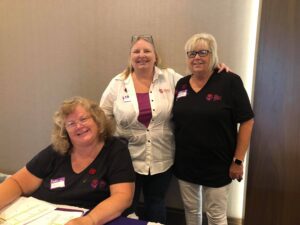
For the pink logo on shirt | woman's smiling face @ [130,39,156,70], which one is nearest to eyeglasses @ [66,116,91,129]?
woman's smiling face @ [130,39,156,70]

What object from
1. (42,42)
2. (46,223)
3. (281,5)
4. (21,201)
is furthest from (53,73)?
(281,5)

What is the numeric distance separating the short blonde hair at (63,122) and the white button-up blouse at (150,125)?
351mm

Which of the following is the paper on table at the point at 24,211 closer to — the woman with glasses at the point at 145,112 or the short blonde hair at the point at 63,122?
the short blonde hair at the point at 63,122

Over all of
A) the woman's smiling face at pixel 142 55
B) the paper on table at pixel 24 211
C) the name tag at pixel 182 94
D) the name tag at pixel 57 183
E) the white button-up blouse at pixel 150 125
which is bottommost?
the paper on table at pixel 24 211

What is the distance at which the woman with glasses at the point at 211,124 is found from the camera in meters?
1.75

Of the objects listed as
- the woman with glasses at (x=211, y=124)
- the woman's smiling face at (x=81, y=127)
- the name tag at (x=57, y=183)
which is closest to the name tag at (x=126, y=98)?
the woman with glasses at (x=211, y=124)

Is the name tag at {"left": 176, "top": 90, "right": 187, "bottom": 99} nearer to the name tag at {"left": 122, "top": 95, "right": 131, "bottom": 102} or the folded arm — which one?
the name tag at {"left": 122, "top": 95, "right": 131, "bottom": 102}

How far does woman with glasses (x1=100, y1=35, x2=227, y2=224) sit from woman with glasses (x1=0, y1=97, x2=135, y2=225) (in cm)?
35

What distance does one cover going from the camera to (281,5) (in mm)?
1829

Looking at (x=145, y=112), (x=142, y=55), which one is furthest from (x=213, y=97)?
(x=142, y=55)

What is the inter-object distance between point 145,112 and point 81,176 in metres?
0.65

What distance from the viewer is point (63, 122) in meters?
1.59

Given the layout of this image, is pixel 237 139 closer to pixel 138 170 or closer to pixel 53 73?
pixel 138 170

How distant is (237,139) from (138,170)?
71 centimetres
